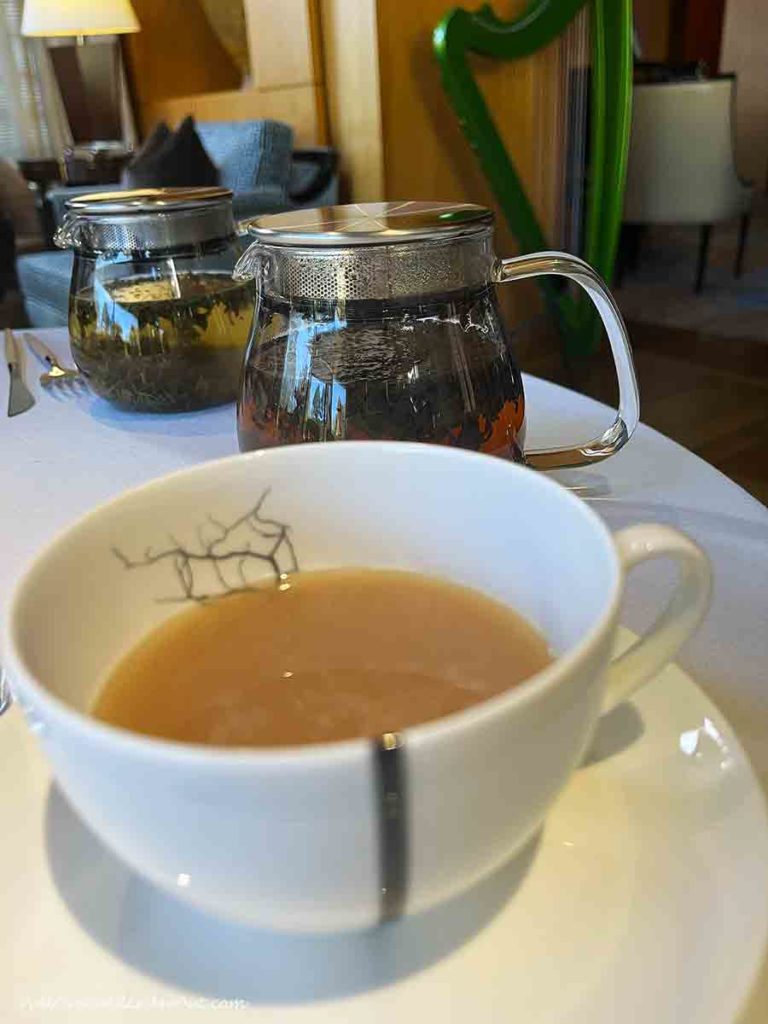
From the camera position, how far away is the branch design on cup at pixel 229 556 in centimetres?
32

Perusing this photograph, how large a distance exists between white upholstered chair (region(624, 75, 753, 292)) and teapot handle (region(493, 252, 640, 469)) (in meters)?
2.87

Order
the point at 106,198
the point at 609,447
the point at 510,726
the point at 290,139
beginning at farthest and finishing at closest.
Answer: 1. the point at 290,139
2. the point at 106,198
3. the point at 609,447
4. the point at 510,726

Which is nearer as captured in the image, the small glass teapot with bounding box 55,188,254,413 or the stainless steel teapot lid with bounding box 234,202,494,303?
the stainless steel teapot lid with bounding box 234,202,494,303

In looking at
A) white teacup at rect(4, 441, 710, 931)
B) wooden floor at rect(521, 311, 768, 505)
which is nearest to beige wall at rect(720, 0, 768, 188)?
wooden floor at rect(521, 311, 768, 505)

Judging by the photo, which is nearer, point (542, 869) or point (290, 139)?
point (542, 869)

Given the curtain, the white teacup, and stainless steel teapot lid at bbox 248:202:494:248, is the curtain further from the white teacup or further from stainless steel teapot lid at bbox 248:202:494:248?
the white teacup

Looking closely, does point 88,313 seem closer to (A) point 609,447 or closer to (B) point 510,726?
(A) point 609,447

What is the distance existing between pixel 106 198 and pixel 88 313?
81mm

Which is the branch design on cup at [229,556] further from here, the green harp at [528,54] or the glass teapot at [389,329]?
the green harp at [528,54]

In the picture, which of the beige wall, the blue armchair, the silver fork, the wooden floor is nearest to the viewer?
the silver fork

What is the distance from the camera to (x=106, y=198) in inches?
24.1

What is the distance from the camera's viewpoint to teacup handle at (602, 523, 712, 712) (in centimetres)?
24

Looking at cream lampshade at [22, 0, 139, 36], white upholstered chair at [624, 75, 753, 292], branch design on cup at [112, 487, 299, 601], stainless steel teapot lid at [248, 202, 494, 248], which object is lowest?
white upholstered chair at [624, 75, 753, 292]

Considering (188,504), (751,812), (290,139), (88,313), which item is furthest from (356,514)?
(290,139)
